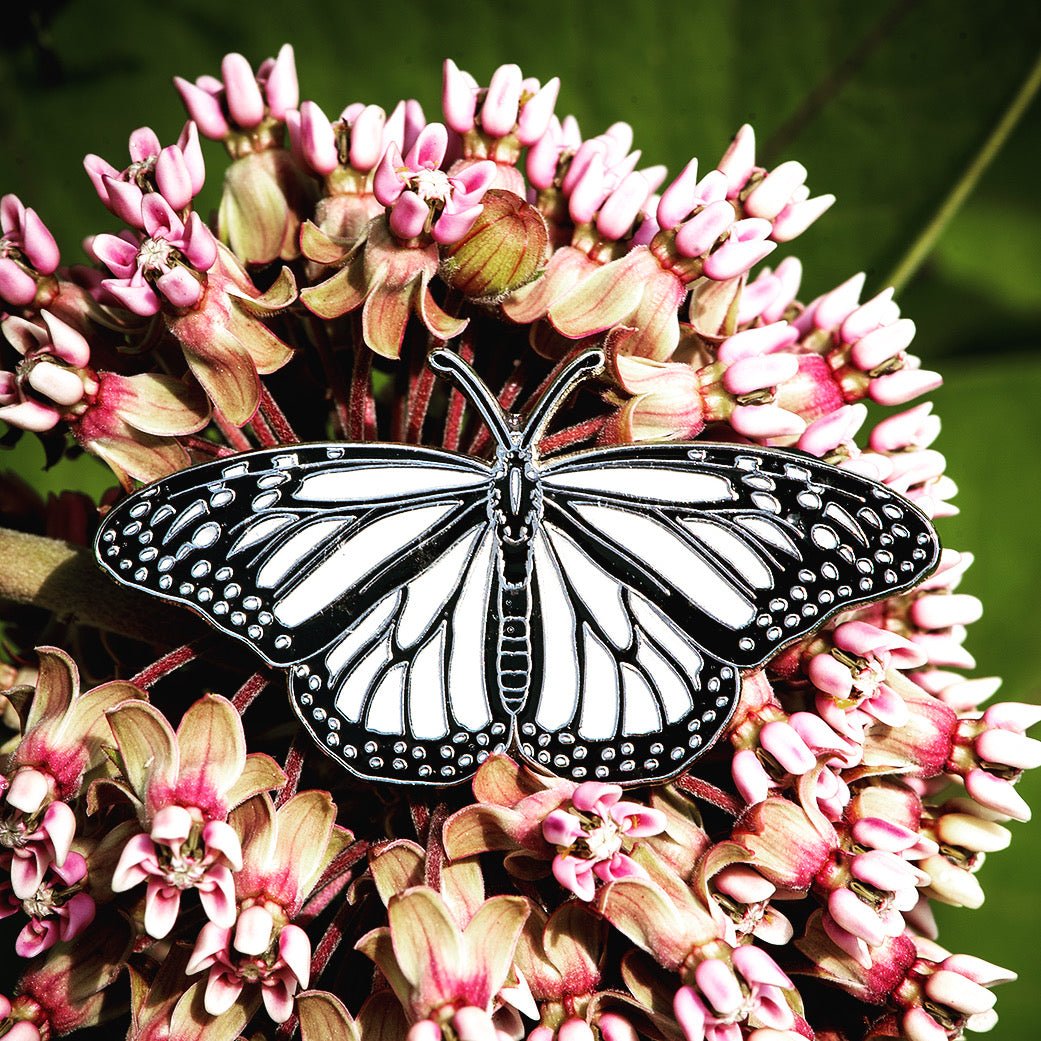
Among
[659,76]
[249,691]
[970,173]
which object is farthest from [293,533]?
[970,173]

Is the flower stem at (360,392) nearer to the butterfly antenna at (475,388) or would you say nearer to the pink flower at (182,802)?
the butterfly antenna at (475,388)

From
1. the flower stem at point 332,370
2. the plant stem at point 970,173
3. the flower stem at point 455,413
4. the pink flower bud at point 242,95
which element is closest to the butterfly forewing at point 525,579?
the flower stem at point 455,413

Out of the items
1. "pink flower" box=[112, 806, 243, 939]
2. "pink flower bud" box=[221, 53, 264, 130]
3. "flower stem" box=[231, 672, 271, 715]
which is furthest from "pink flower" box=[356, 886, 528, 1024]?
"pink flower bud" box=[221, 53, 264, 130]

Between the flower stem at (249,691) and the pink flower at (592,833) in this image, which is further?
the flower stem at (249,691)

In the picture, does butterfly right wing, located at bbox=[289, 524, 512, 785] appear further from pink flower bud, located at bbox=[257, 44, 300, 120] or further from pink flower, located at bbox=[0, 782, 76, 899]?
pink flower bud, located at bbox=[257, 44, 300, 120]

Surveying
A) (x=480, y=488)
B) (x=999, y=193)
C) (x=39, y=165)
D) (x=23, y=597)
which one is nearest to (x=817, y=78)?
(x=999, y=193)

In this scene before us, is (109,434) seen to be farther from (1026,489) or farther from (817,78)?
(1026,489)
